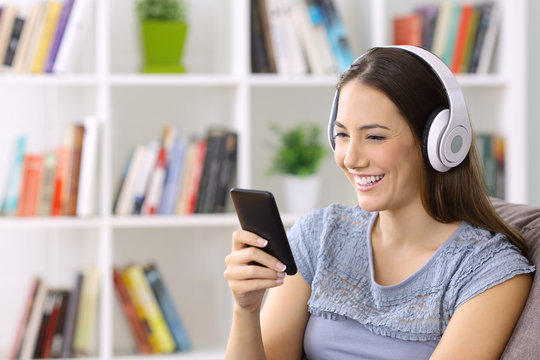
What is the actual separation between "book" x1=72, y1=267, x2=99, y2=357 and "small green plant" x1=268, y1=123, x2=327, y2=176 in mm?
707

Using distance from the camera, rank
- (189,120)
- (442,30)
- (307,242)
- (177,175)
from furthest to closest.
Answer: (189,120) → (442,30) → (177,175) → (307,242)

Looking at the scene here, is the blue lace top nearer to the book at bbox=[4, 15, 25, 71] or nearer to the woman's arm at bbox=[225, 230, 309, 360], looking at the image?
the woman's arm at bbox=[225, 230, 309, 360]

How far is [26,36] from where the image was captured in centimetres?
263

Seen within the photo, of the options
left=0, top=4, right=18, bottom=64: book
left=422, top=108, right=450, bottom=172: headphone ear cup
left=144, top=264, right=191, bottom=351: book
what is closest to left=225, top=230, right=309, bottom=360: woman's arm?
left=422, top=108, right=450, bottom=172: headphone ear cup

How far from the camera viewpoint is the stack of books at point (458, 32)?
9.33 ft

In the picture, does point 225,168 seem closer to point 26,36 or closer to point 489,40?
point 26,36

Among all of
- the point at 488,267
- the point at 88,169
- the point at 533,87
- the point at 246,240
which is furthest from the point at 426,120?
the point at 533,87

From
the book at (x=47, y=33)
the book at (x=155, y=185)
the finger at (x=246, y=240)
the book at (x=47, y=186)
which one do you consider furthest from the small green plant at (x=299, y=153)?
the finger at (x=246, y=240)

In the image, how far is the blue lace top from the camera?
1427mm

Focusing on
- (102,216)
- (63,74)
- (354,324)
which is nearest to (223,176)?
(102,216)

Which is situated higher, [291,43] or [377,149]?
[291,43]

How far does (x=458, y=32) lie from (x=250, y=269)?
171cm

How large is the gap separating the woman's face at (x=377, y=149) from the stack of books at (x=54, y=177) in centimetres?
133

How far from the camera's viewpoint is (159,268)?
9.82 ft
